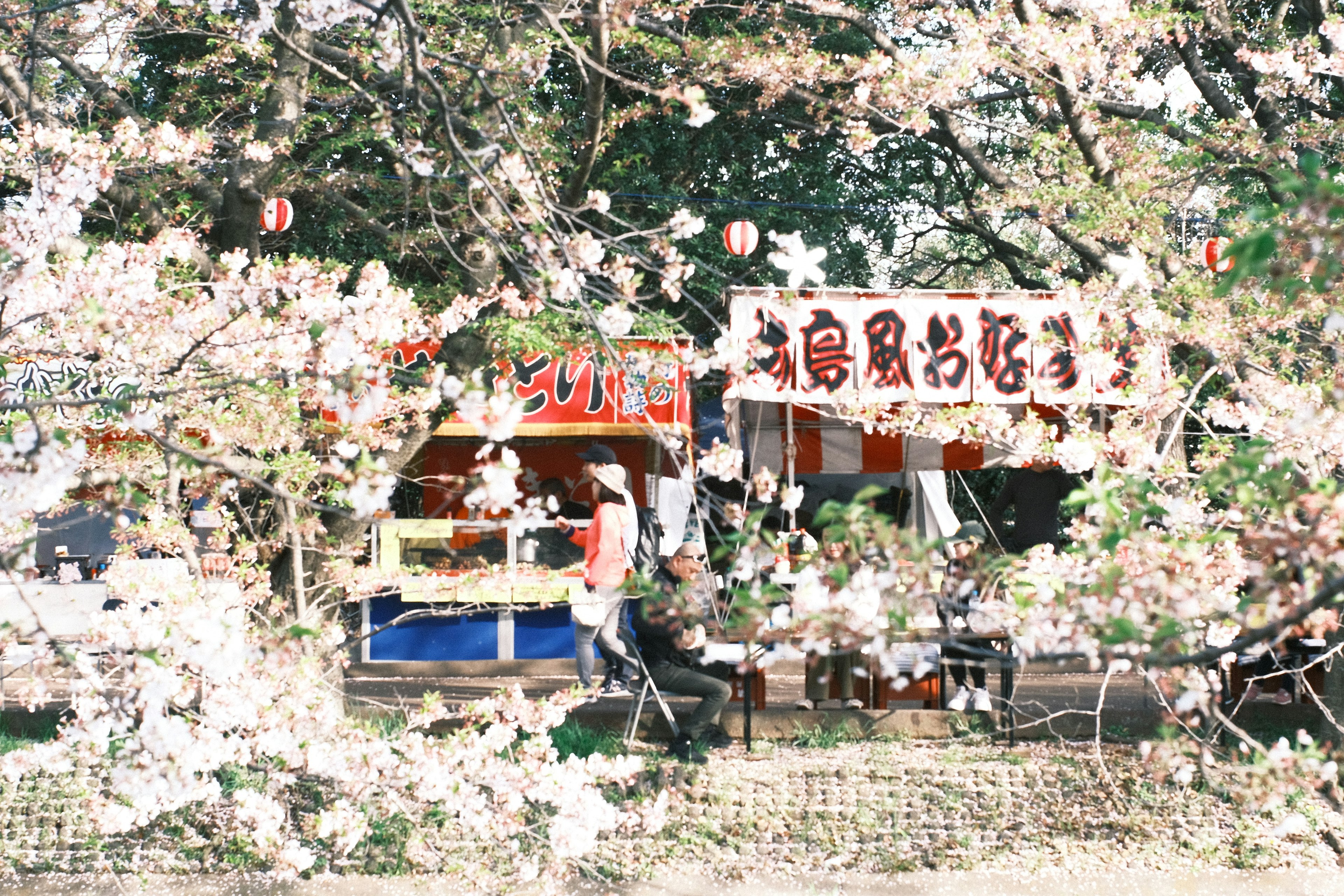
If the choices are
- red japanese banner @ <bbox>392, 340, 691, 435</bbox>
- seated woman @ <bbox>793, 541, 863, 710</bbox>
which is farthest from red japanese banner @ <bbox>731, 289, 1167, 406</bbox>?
seated woman @ <bbox>793, 541, 863, 710</bbox>

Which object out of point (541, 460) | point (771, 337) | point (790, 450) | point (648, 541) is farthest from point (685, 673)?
point (541, 460)

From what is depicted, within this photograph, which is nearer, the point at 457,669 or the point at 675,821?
the point at 675,821

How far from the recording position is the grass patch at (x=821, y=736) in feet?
23.6

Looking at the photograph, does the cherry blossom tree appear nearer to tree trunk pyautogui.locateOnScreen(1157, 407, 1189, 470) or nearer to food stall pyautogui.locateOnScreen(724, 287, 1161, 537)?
tree trunk pyautogui.locateOnScreen(1157, 407, 1189, 470)

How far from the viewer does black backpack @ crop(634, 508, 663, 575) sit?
8.09 meters

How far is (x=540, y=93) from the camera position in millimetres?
12617

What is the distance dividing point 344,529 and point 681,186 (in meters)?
8.06

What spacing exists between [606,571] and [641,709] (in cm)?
93

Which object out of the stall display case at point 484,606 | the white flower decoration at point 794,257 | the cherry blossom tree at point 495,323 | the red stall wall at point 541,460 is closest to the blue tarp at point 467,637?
the stall display case at point 484,606

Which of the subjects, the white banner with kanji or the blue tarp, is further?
the blue tarp

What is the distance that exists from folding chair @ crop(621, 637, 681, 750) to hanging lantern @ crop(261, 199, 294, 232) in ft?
14.1

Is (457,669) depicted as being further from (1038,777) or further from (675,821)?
(1038,777)

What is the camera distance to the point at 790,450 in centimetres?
709

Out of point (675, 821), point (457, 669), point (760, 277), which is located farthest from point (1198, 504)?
point (760, 277)
